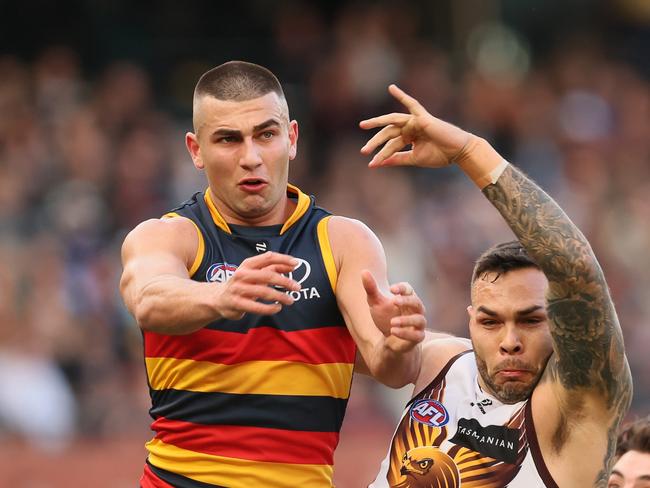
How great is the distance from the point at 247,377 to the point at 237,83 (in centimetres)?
127

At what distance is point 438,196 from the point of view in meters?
14.7

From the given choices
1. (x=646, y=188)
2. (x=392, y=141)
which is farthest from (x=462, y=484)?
(x=646, y=188)

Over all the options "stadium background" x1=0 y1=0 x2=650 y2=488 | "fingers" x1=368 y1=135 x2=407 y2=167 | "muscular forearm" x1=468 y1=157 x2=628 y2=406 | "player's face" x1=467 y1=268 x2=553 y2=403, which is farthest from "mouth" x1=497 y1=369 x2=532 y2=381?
"stadium background" x1=0 y1=0 x2=650 y2=488

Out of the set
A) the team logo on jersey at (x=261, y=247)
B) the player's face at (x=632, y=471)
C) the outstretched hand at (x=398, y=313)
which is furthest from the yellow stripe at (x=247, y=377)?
the player's face at (x=632, y=471)

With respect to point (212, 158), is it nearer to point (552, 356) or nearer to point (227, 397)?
point (227, 397)

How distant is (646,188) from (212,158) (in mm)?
10361

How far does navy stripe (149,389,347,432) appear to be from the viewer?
570 cm

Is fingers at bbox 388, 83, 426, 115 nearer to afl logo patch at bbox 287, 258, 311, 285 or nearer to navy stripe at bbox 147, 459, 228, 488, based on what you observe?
afl logo patch at bbox 287, 258, 311, 285

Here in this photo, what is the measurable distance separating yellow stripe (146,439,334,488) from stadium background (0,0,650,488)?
226 inches

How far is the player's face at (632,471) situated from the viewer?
261 inches

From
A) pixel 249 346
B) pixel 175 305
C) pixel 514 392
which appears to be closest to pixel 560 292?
pixel 514 392

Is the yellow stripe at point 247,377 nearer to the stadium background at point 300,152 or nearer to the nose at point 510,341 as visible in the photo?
the nose at point 510,341

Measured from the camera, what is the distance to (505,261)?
6.29m

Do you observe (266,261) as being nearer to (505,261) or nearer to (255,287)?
(255,287)
